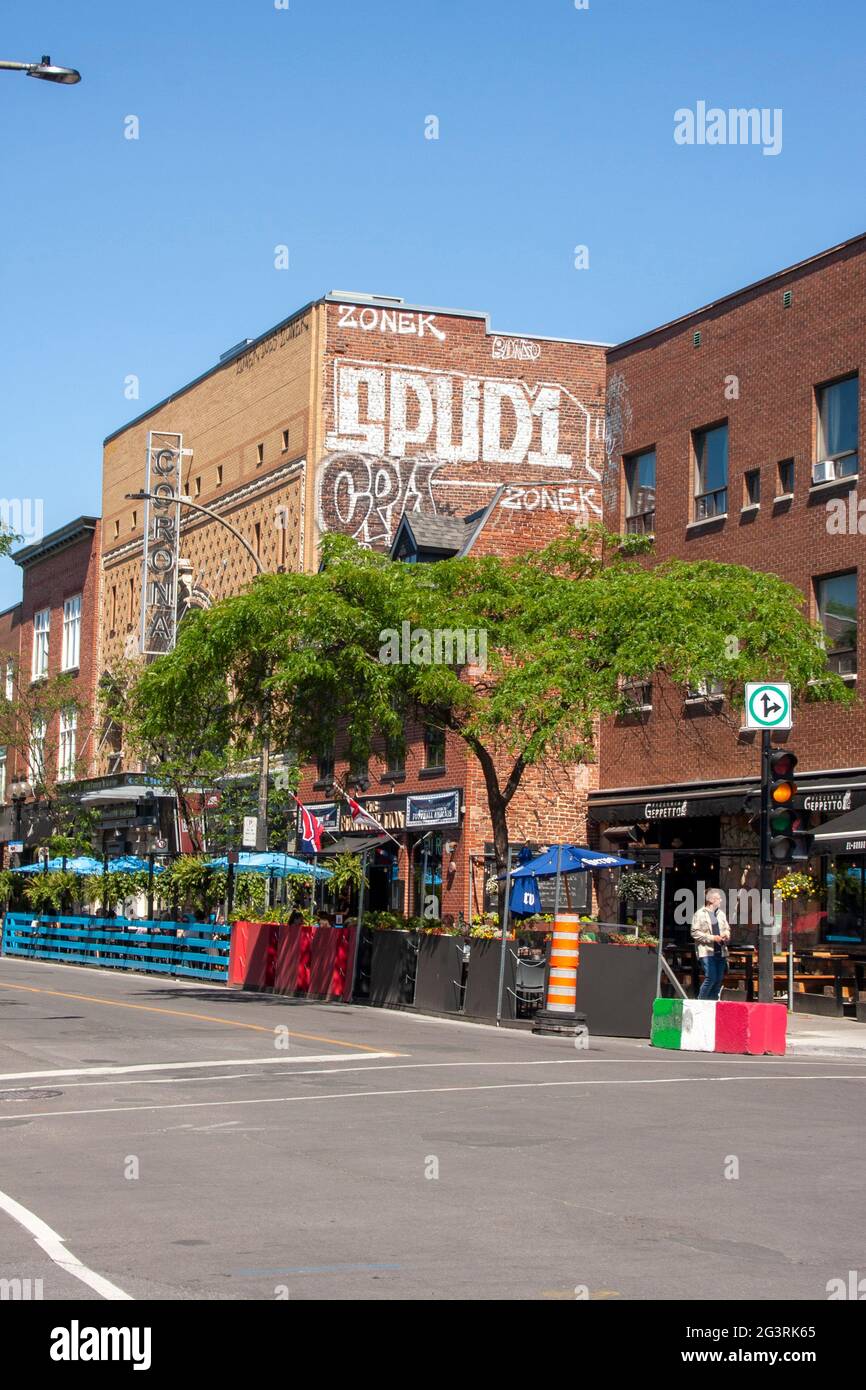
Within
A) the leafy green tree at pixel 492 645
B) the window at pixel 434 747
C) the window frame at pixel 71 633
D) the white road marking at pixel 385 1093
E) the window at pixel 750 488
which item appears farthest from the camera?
the window frame at pixel 71 633

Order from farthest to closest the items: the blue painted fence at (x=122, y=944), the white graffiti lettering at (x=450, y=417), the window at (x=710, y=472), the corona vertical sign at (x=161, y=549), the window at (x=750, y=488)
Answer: the corona vertical sign at (x=161, y=549)
the white graffiti lettering at (x=450, y=417)
the blue painted fence at (x=122, y=944)
the window at (x=710, y=472)
the window at (x=750, y=488)

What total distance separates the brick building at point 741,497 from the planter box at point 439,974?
5194 mm

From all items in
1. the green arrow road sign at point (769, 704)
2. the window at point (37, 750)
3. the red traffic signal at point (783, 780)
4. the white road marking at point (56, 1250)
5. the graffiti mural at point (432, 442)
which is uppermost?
the graffiti mural at point (432, 442)

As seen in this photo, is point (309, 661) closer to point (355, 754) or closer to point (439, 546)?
point (355, 754)

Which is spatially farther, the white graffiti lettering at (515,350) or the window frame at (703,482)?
the white graffiti lettering at (515,350)

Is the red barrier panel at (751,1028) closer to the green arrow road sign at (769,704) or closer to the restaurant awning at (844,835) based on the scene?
the green arrow road sign at (769,704)

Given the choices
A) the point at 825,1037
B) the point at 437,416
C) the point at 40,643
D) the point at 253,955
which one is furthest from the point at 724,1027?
the point at 40,643

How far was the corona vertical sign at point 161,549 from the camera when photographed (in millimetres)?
55062

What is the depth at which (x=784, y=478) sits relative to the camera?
31656 millimetres

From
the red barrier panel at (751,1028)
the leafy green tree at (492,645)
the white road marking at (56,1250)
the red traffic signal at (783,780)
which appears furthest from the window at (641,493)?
the white road marking at (56,1250)

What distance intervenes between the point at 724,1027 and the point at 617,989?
272 cm

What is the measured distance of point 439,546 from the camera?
41.0 metres

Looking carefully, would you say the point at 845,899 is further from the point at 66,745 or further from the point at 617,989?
the point at 66,745

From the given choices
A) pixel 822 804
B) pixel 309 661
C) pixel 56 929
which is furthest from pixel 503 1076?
pixel 56 929
